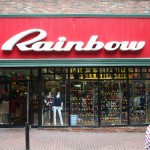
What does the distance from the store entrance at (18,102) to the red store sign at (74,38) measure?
6.04 ft

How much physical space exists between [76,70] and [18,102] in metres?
3.06

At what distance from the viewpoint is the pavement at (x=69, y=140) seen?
40.5ft

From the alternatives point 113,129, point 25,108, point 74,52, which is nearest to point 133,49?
point 74,52

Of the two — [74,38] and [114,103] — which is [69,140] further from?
[74,38]

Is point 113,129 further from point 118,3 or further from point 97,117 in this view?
point 118,3

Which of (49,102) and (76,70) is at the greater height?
(76,70)

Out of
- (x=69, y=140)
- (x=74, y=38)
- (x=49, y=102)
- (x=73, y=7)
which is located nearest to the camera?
(x=69, y=140)

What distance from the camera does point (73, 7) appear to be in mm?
15750

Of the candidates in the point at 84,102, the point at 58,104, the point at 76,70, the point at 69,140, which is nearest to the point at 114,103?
the point at 84,102

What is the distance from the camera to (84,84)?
1599cm

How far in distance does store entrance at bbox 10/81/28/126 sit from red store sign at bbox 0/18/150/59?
6.04ft

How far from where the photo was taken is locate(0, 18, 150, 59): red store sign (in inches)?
599

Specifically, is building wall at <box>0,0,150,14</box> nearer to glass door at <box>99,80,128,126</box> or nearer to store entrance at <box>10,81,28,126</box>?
glass door at <box>99,80,128,126</box>

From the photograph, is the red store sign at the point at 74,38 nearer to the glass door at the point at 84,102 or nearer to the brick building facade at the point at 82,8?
the brick building facade at the point at 82,8
